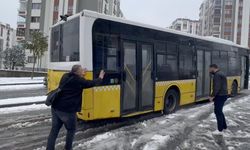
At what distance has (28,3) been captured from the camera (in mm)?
61188

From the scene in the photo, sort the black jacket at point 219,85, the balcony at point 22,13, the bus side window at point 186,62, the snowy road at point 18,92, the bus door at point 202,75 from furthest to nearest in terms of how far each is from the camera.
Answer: the balcony at point 22,13
the snowy road at point 18,92
the bus door at point 202,75
the bus side window at point 186,62
the black jacket at point 219,85

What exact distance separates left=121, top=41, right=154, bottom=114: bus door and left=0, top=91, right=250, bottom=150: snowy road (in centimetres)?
61

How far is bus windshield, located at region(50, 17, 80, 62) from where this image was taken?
8.21m

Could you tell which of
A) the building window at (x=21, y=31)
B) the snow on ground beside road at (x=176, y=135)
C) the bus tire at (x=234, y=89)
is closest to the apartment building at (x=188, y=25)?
the building window at (x=21, y=31)

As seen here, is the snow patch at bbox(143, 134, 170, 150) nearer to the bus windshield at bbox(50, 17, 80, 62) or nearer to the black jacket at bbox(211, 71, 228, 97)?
the black jacket at bbox(211, 71, 228, 97)

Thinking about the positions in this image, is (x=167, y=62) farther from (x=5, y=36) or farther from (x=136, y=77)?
(x=5, y=36)

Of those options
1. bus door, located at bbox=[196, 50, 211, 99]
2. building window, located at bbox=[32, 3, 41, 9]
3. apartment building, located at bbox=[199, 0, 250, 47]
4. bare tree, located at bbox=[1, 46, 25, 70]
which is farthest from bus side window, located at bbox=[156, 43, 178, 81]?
apartment building, located at bbox=[199, 0, 250, 47]

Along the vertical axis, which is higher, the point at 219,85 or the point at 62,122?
the point at 219,85

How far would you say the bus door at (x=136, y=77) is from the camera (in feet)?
29.1

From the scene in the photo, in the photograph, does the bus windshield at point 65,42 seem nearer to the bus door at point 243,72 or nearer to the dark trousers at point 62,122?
the dark trousers at point 62,122

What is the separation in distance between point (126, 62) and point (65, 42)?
185 cm

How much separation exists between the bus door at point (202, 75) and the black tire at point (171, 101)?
1.84 meters

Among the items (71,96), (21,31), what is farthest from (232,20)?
(71,96)

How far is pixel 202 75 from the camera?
1335 centimetres
